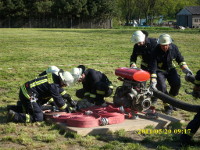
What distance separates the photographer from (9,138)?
5.86 meters

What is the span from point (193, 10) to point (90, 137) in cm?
8807

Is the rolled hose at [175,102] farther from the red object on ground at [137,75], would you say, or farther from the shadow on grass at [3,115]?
the shadow on grass at [3,115]

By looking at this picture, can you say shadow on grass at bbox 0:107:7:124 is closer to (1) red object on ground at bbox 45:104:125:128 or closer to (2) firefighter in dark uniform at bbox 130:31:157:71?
(1) red object on ground at bbox 45:104:125:128

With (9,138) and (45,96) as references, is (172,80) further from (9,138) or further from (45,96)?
(9,138)

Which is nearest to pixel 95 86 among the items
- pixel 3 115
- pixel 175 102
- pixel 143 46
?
pixel 143 46

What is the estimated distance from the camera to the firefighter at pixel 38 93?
6.81 metres

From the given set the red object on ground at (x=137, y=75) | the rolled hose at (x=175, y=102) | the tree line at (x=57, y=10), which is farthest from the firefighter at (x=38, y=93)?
the tree line at (x=57, y=10)

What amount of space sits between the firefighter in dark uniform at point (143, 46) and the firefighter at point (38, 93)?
1870 mm

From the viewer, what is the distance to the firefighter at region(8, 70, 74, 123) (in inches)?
268

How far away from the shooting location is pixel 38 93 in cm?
695

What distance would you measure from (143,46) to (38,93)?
2.76 metres

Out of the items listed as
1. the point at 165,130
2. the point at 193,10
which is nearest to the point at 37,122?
the point at 165,130

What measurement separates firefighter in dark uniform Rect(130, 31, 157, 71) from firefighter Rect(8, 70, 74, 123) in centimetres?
187

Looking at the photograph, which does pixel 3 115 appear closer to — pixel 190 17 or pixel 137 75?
pixel 137 75
